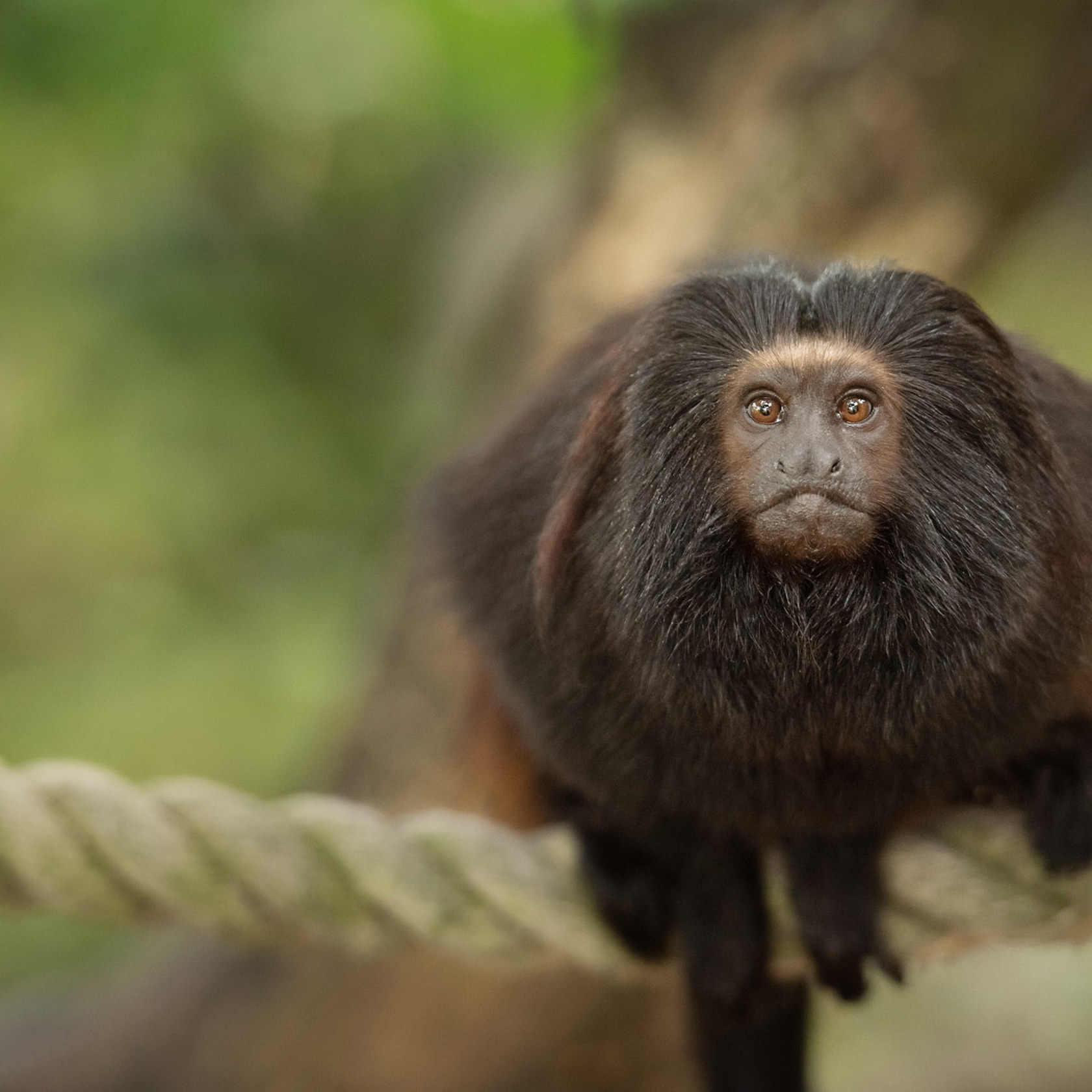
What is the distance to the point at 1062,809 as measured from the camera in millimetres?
2170

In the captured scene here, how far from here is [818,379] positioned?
77.5 inches

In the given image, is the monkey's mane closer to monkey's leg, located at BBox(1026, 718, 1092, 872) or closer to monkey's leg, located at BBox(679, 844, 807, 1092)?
monkey's leg, located at BBox(1026, 718, 1092, 872)

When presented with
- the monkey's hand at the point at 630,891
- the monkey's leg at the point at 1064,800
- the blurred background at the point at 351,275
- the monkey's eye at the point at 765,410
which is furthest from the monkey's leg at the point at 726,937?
the blurred background at the point at 351,275

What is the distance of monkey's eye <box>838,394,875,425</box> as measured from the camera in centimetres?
197

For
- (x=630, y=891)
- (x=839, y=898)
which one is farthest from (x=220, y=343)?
(x=839, y=898)

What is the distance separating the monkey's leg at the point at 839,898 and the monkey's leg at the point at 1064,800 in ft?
0.79

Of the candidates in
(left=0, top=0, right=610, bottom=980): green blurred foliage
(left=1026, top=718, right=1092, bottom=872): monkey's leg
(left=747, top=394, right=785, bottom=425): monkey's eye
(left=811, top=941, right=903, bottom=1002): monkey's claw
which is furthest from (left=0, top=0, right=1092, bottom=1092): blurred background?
(left=1026, top=718, right=1092, bottom=872): monkey's leg

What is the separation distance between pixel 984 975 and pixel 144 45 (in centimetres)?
484

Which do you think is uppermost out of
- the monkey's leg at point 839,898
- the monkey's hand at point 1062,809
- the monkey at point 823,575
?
the monkey at point 823,575

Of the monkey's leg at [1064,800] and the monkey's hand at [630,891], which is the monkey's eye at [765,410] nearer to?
the monkey's leg at [1064,800]

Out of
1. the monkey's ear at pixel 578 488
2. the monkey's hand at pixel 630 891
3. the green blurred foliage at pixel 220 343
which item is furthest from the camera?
the green blurred foliage at pixel 220 343

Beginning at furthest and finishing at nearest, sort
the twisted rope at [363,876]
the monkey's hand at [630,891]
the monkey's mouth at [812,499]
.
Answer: the monkey's hand at [630,891] → the twisted rope at [363,876] → the monkey's mouth at [812,499]

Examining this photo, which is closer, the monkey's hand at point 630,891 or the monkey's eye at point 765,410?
the monkey's eye at point 765,410

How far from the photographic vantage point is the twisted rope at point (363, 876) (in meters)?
2.21
